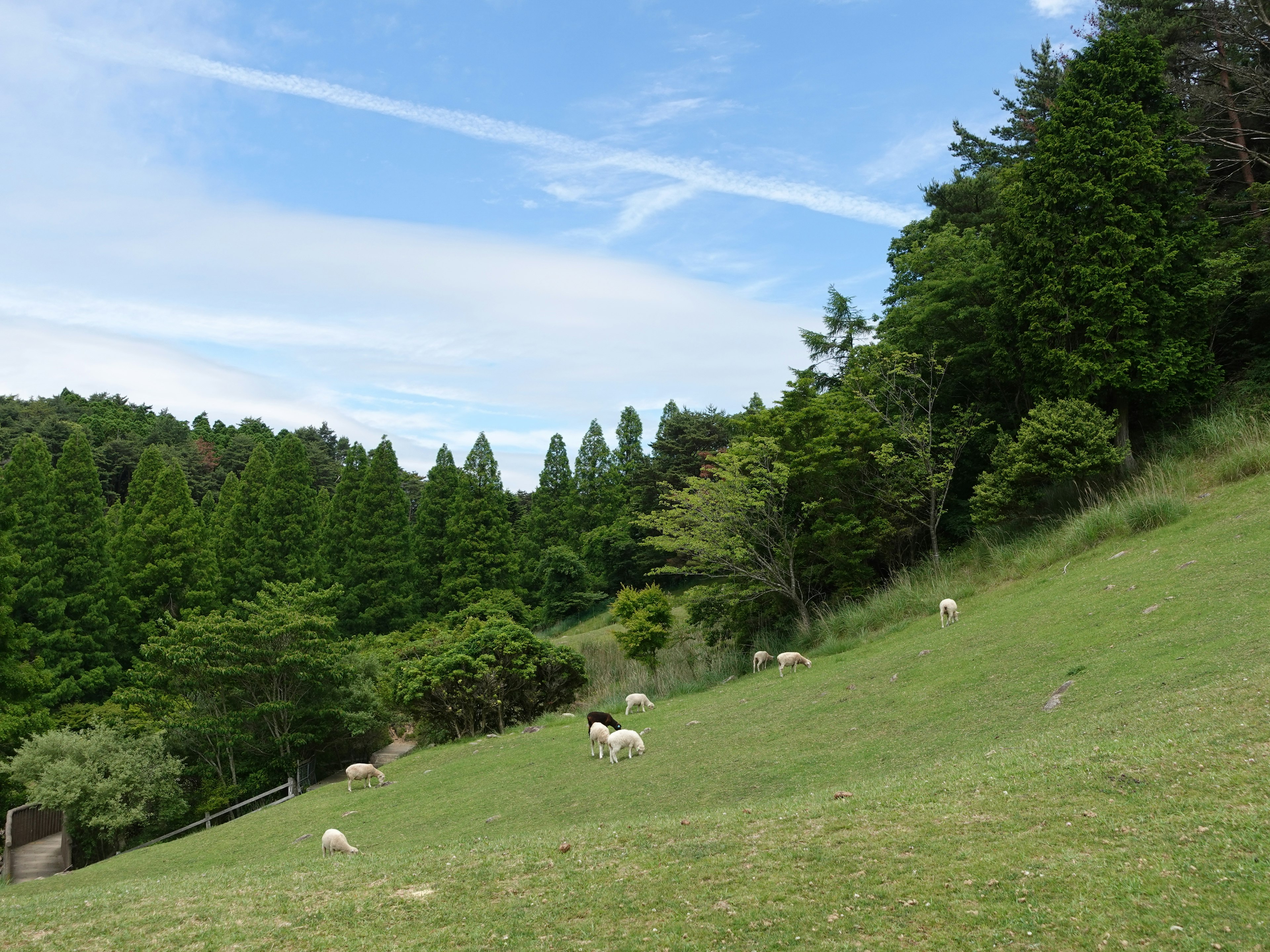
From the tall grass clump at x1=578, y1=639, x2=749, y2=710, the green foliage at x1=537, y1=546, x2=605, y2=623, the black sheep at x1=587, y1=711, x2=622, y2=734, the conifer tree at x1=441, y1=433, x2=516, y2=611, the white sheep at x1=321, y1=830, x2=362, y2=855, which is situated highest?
the conifer tree at x1=441, y1=433, x2=516, y2=611

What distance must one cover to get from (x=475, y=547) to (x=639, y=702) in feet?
95.0

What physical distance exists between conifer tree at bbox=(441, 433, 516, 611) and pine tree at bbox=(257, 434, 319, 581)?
7957 mm

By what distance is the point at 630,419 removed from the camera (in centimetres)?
7394

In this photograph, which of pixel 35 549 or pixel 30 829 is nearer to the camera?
pixel 30 829

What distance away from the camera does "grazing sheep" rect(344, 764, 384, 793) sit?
19.2 m

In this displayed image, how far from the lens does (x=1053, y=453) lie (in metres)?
22.0

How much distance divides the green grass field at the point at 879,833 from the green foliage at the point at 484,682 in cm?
924

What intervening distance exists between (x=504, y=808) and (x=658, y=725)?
5.56 metres

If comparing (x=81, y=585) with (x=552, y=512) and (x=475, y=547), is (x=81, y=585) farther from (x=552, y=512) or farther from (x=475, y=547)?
(x=552, y=512)

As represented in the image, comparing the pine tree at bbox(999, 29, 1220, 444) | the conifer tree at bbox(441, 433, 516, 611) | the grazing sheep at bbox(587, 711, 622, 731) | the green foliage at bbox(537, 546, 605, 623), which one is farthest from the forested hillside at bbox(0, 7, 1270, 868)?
the green foliage at bbox(537, 546, 605, 623)

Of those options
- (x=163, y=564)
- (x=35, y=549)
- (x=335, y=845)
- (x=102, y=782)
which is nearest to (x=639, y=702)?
(x=335, y=845)

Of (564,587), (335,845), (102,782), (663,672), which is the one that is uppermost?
(564,587)

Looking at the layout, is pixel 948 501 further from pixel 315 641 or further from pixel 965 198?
pixel 315 641

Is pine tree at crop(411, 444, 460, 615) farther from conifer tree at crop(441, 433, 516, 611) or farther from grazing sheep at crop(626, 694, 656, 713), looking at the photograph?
Result: grazing sheep at crop(626, 694, 656, 713)
